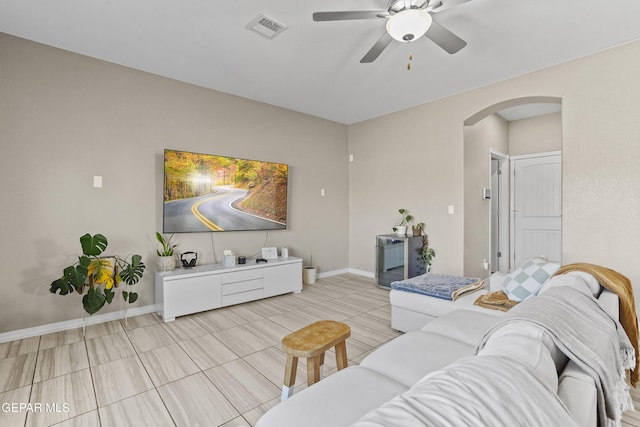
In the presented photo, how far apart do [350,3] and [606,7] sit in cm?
208

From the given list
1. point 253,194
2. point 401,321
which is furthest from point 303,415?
point 253,194

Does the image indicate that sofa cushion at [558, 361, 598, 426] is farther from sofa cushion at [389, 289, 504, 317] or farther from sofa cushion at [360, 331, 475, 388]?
sofa cushion at [389, 289, 504, 317]

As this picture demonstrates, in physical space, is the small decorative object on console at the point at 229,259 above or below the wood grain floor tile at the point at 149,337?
above

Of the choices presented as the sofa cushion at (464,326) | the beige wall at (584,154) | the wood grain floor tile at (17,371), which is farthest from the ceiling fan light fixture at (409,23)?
the wood grain floor tile at (17,371)

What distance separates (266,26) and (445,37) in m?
1.50

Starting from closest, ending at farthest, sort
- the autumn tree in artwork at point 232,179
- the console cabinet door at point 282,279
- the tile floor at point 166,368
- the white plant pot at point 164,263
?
1. the tile floor at point 166,368
2. the white plant pot at point 164,263
3. the autumn tree in artwork at point 232,179
4. the console cabinet door at point 282,279

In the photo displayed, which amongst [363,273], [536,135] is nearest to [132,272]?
[363,273]

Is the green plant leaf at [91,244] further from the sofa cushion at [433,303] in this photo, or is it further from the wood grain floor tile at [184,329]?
the sofa cushion at [433,303]

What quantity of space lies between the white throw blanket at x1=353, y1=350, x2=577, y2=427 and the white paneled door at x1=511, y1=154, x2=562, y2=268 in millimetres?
5420

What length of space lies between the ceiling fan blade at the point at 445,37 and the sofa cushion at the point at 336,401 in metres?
2.33

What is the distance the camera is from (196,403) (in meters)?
1.90

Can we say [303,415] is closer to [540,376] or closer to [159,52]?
[540,376]

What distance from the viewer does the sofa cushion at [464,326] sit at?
1.86 m

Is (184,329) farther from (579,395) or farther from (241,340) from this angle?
(579,395)
